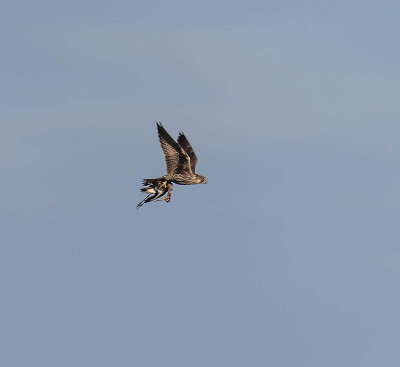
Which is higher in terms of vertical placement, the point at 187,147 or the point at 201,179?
the point at 187,147

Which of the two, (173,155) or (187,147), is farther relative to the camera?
(187,147)

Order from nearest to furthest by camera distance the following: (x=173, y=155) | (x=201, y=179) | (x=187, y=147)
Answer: (x=173, y=155), (x=201, y=179), (x=187, y=147)

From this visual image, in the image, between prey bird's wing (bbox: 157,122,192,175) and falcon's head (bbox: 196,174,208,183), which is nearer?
prey bird's wing (bbox: 157,122,192,175)

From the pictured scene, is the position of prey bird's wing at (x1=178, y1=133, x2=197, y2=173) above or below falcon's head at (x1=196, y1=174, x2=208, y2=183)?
above

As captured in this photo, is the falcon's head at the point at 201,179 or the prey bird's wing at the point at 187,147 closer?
the falcon's head at the point at 201,179

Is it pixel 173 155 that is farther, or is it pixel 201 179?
pixel 201 179

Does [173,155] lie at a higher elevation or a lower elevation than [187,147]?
lower

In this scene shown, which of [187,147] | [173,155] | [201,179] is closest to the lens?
[173,155]

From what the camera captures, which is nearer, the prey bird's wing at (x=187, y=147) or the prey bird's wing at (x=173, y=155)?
the prey bird's wing at (x=173, y=155)

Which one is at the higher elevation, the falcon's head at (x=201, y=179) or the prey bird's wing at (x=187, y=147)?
the prey bird's wing at (x=187, y=147)

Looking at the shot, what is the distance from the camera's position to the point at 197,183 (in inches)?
2275

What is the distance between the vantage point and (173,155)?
5662 centimetres

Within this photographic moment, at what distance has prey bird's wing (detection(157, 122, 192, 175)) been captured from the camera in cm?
5653

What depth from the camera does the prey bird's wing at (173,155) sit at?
56531mm
